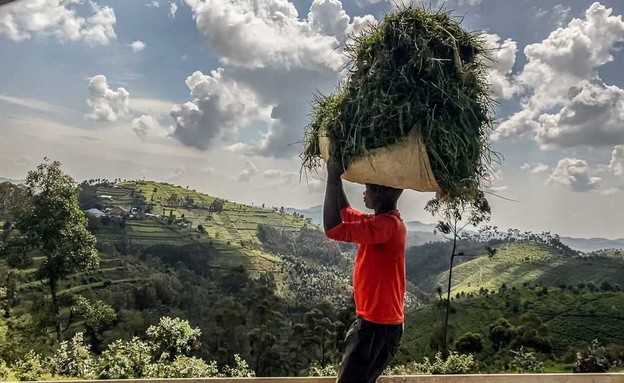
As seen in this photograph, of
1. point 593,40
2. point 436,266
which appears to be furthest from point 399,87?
point 593,40

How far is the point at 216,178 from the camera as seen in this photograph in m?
4.35

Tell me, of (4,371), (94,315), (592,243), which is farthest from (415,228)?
(4,371)

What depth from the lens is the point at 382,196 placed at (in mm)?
1779

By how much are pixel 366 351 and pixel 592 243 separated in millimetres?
3254

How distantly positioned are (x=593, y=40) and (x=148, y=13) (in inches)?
133

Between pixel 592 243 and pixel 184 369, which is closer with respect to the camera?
pixel 184 369

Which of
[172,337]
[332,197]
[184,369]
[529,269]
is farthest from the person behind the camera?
[529,269]

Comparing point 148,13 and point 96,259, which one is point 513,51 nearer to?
point 148,13

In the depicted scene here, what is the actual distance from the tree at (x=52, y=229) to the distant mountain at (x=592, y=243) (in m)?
3.55

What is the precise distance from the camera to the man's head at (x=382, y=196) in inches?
→ 70.1

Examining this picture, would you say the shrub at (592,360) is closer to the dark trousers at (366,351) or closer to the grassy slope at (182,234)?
the grassy slope at (182,234)

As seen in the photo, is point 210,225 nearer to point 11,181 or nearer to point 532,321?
point 11,181

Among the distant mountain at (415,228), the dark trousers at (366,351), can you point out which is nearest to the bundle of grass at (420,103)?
the dark trousers at (366,351)

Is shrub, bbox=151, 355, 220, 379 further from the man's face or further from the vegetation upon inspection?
the man's face
